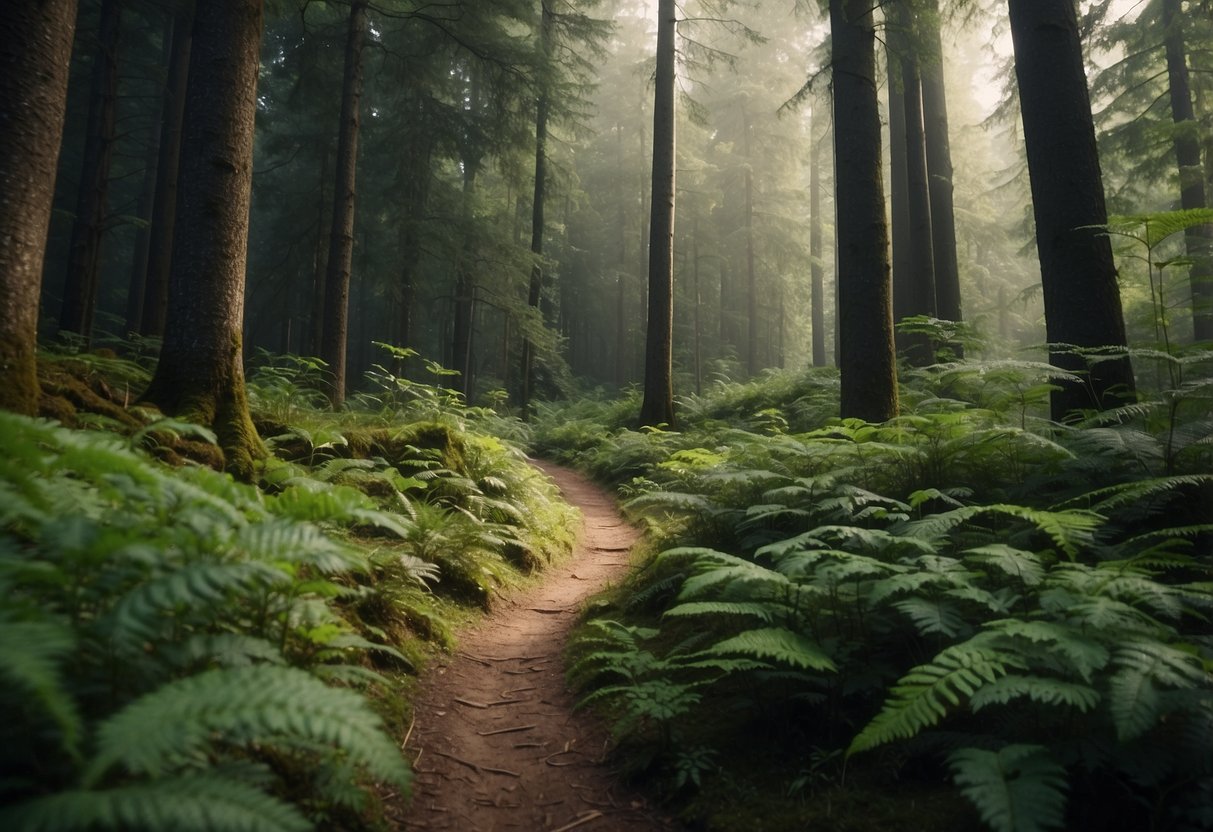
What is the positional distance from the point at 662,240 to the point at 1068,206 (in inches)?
326

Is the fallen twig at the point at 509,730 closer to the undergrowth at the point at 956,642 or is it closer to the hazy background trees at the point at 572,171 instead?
the undergrowth at the point at 956,642

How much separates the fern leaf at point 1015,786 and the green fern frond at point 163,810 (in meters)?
2.06

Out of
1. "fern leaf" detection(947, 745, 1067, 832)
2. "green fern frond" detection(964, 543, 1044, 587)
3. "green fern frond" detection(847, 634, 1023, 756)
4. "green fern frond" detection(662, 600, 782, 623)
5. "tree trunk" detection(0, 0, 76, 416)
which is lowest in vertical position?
"fern leaf" detection(947, 745, 1067, 832)

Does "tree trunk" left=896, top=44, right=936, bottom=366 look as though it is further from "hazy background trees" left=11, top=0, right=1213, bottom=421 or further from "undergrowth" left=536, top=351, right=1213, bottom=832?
"undergrowth" left=536, top=351, right=1213, bottom=832

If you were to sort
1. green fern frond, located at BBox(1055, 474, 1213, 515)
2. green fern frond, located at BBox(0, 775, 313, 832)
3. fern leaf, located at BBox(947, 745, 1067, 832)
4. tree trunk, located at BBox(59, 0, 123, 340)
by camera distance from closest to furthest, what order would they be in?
green fern frond, located at BBox(0, 775, 313, 832) < fern leaf, located at BBox(947, 745, 1067, 832) < green fern frond, located at BBox(1055, 474, 1213, 515) < tree trunk, located at BBox(59, 0, 123, 340)

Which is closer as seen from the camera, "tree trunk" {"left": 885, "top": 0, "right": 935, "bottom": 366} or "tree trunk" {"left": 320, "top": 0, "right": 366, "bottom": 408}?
"tree trunk" {"left": 320, "top": 0, "right": 366, "bottom": 408}

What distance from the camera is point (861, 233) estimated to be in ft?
21.7

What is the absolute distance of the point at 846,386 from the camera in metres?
6.73

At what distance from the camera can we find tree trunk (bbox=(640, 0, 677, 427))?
512 inches

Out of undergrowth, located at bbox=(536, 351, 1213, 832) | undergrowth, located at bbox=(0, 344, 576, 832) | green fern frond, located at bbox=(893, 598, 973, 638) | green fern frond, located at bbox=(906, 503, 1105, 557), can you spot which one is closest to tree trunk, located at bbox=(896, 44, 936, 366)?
undergrowth, located at bbox=(536, 351, 1213, 832)

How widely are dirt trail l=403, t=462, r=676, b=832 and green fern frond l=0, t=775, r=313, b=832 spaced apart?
1.30 metres

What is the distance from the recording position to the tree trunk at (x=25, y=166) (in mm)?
3799

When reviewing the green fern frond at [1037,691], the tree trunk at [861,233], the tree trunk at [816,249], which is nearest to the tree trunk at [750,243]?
the tree trunk at [816,249]

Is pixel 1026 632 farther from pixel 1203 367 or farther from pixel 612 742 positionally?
pixel 1203 367
